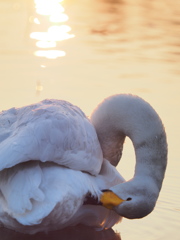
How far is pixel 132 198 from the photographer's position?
23.8 ft

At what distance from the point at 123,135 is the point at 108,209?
0.73 metres

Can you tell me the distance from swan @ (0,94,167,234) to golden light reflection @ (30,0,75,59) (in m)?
4.83

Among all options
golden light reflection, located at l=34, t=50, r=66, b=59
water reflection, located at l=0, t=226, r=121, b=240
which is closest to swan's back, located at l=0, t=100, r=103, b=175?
water reflection, located at l=0, t=226, r=121, b=240

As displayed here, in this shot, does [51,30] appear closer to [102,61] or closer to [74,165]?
[102,61]

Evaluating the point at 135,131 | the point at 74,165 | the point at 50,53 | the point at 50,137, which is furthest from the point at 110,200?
the point at 50,53

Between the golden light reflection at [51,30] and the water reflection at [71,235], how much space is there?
16.7 feet

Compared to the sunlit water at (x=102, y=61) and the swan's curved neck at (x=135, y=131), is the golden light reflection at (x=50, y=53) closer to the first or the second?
the sunlit water at (x=102, y=61)

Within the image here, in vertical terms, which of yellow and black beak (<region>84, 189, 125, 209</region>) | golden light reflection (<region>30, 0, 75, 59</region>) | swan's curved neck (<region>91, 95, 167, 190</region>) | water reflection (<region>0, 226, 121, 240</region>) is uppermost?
swan's curved neck (<region>91, 95, 167, 190</region>)

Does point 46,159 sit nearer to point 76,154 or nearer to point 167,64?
point 76,154

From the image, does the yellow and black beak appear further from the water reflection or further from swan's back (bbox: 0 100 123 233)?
the water reflection

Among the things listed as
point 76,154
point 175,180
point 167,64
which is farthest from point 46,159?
point 167,64

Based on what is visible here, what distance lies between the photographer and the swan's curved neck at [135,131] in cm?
755

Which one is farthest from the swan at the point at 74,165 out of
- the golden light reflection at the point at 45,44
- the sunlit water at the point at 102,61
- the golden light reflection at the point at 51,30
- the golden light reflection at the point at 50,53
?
the golden light reflection at the point at 45,44

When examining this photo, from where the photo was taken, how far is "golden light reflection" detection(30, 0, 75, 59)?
42.7ft
